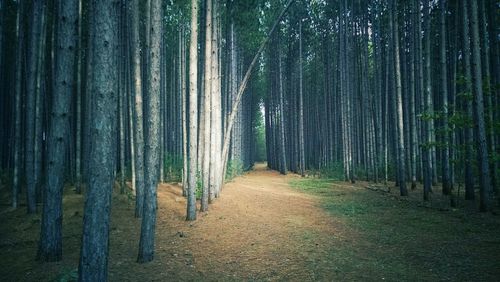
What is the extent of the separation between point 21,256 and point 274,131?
21481 millimetres

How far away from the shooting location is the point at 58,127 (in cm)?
425

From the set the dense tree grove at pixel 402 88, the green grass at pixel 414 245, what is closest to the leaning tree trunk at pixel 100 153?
the green grass at pixel 414 245

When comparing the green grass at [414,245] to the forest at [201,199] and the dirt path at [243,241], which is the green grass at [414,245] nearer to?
the forest at [201,199]

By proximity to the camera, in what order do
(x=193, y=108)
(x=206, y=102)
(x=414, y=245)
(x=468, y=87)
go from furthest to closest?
(x=206, y=102), (x=468, y=87), (x=193, y=108), (x=414, y=245)

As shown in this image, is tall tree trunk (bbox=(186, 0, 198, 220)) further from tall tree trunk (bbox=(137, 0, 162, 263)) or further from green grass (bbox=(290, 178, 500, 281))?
green grass (bbox=(290, 178, 500, 281))

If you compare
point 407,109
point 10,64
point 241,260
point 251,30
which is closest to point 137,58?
point 241,260

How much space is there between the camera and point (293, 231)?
582cm

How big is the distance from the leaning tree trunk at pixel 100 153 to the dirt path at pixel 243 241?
128cm

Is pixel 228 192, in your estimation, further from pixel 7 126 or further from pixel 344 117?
pixel 7 126

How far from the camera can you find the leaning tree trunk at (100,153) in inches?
111

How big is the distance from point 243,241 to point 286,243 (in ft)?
2.70

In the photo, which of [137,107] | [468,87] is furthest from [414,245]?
[137,107]

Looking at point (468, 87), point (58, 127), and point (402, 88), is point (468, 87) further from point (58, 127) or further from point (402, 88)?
point (58, 127)

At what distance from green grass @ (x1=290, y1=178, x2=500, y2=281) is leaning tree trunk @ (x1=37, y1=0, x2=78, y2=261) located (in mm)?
3969
